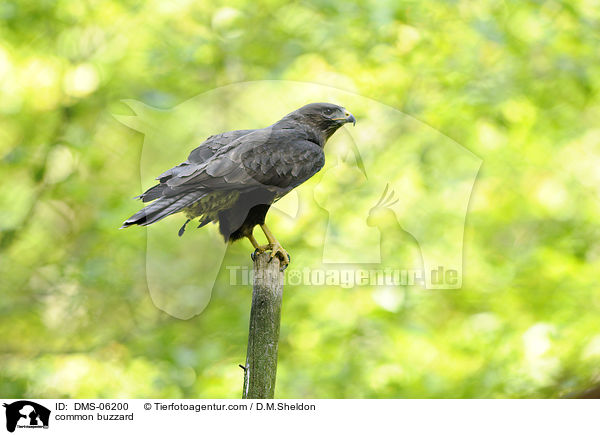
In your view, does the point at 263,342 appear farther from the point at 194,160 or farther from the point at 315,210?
the point at 315,210

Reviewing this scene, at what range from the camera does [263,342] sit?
9.66 ft

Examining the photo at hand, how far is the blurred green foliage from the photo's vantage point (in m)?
5.07

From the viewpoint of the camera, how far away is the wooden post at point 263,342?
2932mm

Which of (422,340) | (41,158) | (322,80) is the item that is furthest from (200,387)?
(322,80)

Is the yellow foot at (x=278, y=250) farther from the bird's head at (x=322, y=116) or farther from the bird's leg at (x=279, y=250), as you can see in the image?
the bird's head at (x=322, y=116)

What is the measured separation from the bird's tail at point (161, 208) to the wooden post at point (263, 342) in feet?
1.95

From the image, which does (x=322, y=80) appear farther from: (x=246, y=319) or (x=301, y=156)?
(x=246, y=319)

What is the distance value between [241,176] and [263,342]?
0.95m

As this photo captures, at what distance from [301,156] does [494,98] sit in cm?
310

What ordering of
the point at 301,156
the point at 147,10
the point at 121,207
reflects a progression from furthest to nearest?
the point at 147,10 → the point at 121,207 → the point at 301,156

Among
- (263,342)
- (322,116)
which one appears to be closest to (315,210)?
(322,116)

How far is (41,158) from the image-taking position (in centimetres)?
515
